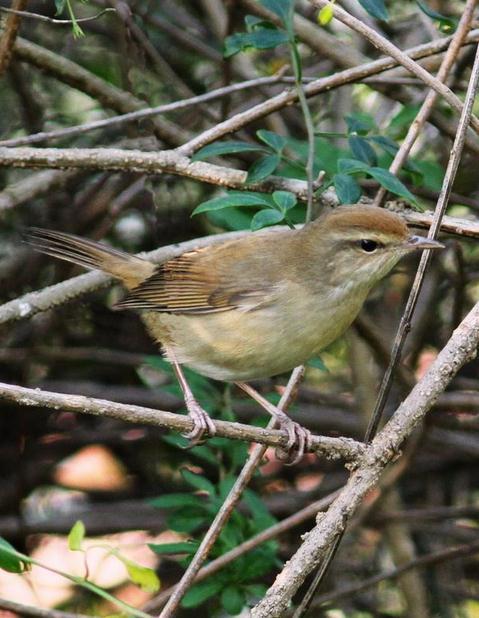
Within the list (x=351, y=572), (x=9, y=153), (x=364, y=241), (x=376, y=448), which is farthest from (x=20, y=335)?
(x=376, y=448)

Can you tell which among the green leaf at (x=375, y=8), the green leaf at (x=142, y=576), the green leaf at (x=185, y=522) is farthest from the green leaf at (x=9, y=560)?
the green leaf at (x=375, y=8)

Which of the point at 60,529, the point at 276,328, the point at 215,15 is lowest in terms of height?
the point at 60,529

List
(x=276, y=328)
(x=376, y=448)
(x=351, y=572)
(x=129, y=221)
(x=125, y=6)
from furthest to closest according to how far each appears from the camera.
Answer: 1. (x=129, y=221)
2. (x=351, y=572)
3. (x=125, y=6)
4. (x=276, y=328)
5. (x=376, y=448)

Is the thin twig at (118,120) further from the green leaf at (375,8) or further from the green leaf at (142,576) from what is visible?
the green leaf at (142,576)

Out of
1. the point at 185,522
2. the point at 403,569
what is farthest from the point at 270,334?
the point at 403,569

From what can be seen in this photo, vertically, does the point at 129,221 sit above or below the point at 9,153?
above

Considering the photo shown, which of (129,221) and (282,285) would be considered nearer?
(282,285)

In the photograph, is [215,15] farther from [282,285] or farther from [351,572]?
[351,572]

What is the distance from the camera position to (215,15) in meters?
5.53

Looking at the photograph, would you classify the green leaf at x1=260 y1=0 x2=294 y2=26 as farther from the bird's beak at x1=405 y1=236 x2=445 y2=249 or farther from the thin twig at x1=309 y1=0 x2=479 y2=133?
the bird's beak at x1=405 y1=236 x2=445 y2=249

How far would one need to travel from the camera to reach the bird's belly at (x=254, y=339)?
3545mm

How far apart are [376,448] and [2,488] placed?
3333 mm

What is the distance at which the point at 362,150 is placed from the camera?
372 cm

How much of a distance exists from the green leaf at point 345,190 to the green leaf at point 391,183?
79 mm
